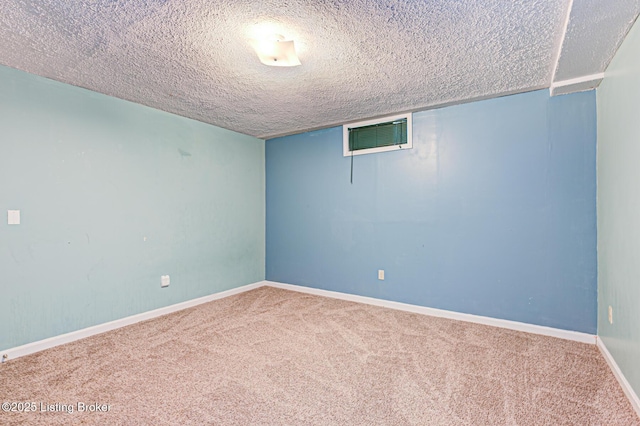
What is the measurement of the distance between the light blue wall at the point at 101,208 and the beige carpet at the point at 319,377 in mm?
403

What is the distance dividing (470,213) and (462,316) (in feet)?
3.58

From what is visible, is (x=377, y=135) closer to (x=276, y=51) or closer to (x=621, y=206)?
(x=276, y=51)

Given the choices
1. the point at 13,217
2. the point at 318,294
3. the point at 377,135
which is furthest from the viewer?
the point at 318,294

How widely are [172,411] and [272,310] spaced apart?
1.91 metres

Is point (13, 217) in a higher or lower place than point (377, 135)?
lower

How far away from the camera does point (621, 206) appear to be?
6.92ft

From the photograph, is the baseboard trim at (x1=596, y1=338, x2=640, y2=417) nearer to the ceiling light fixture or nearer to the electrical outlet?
the ceiling light fixture

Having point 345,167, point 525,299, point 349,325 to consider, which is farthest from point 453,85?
point 349,325

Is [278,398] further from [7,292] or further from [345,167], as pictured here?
[345,167]

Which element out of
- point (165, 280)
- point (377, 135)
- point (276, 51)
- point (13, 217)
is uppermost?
point (276, 51)

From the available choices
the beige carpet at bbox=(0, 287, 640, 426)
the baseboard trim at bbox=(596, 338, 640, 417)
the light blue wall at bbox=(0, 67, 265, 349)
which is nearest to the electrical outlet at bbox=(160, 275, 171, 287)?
the light blue wall at bbox=(0, 67, 265, 349)

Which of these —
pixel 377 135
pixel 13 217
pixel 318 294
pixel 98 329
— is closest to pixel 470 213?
pixel 377 135

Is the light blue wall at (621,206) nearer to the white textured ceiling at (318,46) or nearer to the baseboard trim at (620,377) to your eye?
the baseboard trim at (620,377)

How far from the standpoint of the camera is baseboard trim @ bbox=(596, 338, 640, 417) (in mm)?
1808
